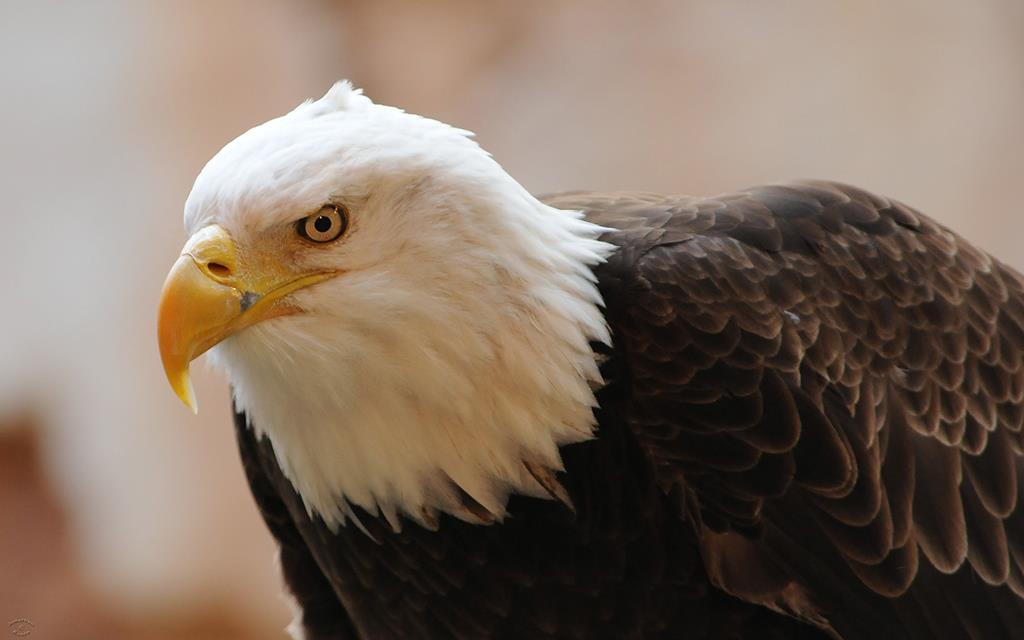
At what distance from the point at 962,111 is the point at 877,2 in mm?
Result: 668

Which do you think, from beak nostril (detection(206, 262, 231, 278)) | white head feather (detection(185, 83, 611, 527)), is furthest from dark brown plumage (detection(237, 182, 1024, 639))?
beak nostril (detection(206, 262, 231, 278))

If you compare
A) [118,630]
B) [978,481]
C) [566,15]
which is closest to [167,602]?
[118,630]

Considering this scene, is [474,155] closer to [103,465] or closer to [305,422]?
[305,422]

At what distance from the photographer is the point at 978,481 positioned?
9.17ft

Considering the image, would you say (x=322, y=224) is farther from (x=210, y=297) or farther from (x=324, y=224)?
(x=210, y=297)

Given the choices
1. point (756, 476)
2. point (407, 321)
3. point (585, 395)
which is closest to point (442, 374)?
point (407, 321)

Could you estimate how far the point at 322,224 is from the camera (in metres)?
2.31

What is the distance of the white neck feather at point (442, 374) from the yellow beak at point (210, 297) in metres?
0.05

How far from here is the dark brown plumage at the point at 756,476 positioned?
2.50 metres

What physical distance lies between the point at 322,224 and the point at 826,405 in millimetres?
1048

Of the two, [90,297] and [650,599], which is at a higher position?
[90,297]

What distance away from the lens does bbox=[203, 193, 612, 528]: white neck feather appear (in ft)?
7.69

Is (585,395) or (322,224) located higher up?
(322,224)

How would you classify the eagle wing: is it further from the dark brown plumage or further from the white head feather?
the white head feather
